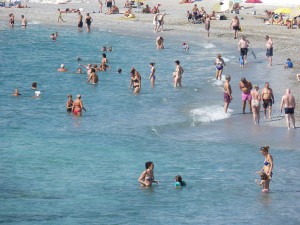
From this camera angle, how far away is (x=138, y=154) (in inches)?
1293

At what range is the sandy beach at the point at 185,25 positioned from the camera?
2225 inches

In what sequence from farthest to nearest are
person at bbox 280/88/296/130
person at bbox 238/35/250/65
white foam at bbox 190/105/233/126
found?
person at bbox 238/35/250/65
white foam at bbox 190/105/233/126
person at bbox 280/88/296/130

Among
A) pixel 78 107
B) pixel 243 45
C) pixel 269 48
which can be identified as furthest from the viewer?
pixel 243 45

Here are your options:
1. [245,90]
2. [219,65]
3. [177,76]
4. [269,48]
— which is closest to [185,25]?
[269,48]

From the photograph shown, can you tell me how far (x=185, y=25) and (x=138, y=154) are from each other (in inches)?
1547

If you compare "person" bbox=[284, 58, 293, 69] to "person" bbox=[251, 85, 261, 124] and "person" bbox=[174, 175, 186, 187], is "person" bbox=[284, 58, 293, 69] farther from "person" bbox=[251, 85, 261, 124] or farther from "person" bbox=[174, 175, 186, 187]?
"person" bbox=[174, 175, 186, 187]

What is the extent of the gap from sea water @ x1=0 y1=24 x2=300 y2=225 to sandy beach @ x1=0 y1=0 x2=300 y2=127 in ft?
17.2

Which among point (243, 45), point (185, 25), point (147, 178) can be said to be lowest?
point (147, 178)

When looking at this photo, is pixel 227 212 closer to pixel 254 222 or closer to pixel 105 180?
pixel 254 222

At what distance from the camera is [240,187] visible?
28.3 m

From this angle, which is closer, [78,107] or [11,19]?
[78,107]

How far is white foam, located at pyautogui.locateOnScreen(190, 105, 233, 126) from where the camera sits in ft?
122

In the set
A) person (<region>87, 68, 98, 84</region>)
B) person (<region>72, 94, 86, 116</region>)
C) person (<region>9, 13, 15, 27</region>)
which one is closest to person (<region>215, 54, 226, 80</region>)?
person (<region>87, 68, 98, 84</region>)

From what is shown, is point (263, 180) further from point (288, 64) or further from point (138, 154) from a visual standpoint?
point (288, 64)
